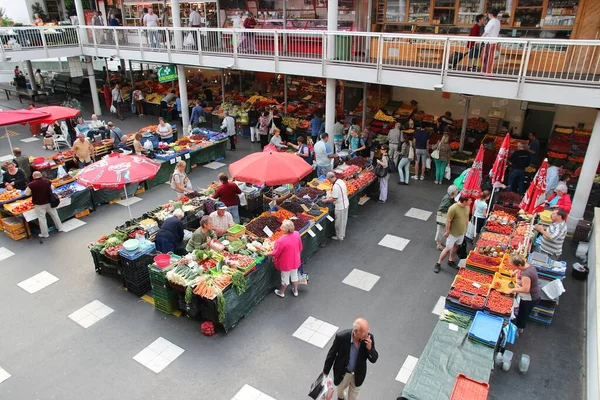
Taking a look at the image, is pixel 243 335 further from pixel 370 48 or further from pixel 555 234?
pixel 370 48

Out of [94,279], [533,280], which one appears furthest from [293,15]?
[533,280]

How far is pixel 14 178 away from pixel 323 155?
9.27m

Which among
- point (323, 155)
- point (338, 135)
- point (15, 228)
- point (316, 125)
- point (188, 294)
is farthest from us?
point (316, 125)

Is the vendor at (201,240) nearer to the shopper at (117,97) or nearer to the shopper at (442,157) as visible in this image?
the shopper at (442,157)

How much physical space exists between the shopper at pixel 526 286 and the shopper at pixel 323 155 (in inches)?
278

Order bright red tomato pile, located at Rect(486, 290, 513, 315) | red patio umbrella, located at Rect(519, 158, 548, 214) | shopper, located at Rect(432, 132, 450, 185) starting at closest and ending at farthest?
bright red tomato pile, located at Rect(486, 290, 513, 315), red patio umbrella, located at Rect(519, 158, 548, 214), shopper, located at Rect(432, 132, 450, 185)

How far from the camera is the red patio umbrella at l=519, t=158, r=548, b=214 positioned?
390 inches

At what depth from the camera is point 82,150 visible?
48.3ft

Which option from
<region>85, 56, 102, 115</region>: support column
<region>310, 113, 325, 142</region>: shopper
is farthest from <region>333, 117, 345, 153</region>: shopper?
<region>85, 56, 102, 115</region>: support column

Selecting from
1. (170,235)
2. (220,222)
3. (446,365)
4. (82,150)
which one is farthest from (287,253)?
(82,150)

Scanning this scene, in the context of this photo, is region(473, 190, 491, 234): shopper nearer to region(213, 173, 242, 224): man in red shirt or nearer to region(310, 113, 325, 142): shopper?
region(213, 173, 242, 224): man in red shirt

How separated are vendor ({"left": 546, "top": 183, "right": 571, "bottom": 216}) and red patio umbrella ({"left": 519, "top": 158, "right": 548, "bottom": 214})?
614 mm

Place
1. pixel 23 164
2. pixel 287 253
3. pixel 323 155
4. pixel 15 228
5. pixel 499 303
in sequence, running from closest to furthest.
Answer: pixel 499 303 → pixel 287 253 → pixel 15 228 → pixel 323 155 → pixel 23 164

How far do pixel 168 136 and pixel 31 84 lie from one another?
16.0 metres
